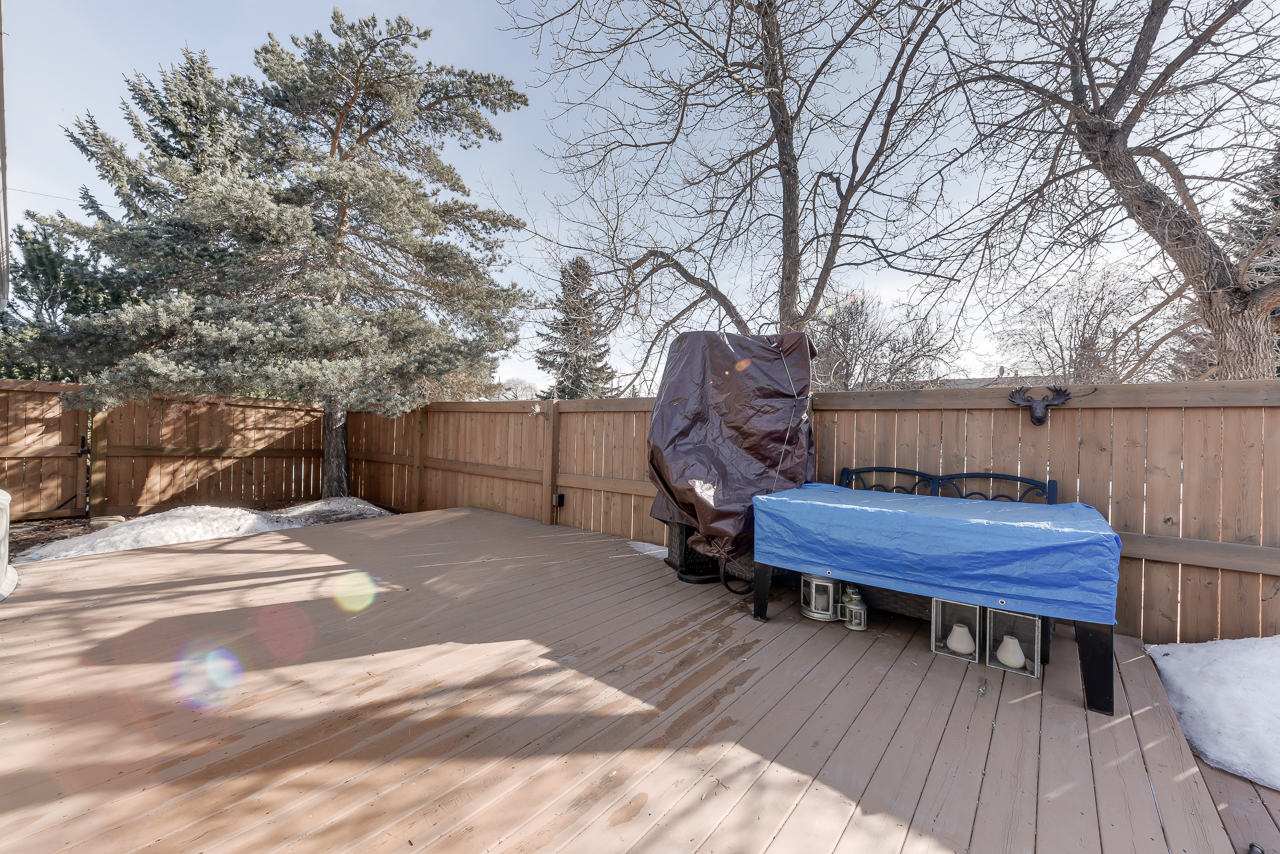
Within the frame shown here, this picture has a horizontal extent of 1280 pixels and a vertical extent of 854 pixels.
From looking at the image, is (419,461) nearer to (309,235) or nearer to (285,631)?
(309,235)

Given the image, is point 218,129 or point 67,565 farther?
point 218,129

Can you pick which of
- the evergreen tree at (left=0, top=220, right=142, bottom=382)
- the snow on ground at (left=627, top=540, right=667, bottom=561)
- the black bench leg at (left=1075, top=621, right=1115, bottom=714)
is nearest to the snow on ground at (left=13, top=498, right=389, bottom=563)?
the snow on ground at (left=627, top=540, right=667, bottom=561)

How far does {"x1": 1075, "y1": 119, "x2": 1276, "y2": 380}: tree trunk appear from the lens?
124 inches

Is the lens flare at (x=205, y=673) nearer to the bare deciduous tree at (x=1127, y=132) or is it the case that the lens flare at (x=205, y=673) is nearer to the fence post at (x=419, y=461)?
the fence post at (x=419, y=461)

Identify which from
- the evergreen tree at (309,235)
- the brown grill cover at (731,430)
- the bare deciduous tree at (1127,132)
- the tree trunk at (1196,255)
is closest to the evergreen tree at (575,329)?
the evergreen tree at (309,235)

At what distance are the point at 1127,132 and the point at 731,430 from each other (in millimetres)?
3323

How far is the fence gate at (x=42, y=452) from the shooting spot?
17.5 ft

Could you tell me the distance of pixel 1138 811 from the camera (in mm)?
1333

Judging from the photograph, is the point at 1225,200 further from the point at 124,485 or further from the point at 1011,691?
the point at 124,485

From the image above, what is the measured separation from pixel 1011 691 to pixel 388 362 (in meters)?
5.91

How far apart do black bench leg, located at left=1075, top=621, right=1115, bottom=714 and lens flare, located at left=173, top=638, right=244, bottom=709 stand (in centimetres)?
319

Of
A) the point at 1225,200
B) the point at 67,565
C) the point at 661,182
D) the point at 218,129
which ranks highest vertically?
the point at 218,129

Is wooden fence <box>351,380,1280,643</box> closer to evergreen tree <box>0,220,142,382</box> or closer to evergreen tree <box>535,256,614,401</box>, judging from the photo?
evergreen tree <box>535,256,614,401</box>

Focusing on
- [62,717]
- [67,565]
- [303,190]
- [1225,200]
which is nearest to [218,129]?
[303,190]
